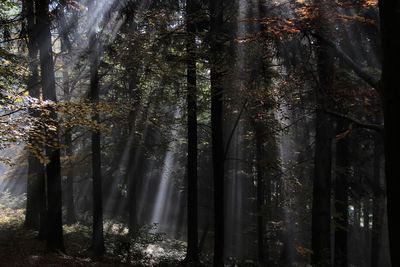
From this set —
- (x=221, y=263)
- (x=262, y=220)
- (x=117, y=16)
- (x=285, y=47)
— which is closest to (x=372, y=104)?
(x=285, y=47)

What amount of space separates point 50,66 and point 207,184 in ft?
82.6

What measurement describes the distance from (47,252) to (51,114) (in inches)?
150

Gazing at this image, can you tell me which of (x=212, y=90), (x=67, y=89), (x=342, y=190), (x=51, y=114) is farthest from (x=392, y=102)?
(x=67, y=89)

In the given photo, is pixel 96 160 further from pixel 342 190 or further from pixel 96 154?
pixel 342 190

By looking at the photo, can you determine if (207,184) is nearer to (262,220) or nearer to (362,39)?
(262,220)

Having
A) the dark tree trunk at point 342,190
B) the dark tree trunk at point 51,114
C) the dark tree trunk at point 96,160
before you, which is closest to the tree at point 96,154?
the dark tree trunk at point 96,160

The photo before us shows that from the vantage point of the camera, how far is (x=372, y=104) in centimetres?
852

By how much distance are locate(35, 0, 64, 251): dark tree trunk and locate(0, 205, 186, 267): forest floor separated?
1.73 ft

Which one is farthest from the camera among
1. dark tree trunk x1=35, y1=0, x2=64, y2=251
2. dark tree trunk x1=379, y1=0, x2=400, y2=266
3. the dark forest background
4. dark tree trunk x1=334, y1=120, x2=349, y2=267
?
dark tree trunk x1=334, y1=120, x2=349, y2=267

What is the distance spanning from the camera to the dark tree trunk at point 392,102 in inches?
159

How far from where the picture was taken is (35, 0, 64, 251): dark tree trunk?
1105 centimetres

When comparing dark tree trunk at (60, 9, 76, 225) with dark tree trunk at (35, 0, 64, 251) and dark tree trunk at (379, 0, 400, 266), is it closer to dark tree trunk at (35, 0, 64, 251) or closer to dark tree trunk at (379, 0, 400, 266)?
dark tree trunk at (35, 0, 64, 251)

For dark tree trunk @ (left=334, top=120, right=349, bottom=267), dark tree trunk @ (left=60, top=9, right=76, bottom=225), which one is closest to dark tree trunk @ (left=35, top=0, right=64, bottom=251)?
dark tree trunk @ (left=60, top=9, right=76, bottom=225)

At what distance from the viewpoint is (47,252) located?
37.1 feet
